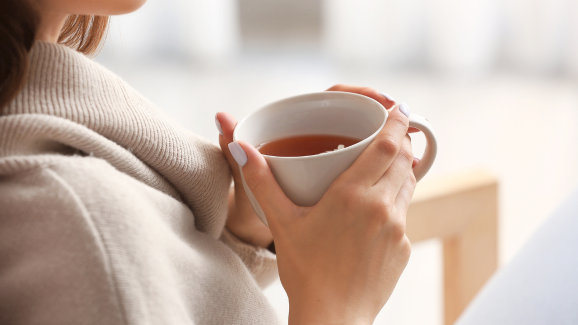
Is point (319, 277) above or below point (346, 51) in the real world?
above

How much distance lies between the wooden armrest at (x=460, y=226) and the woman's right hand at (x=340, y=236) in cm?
33

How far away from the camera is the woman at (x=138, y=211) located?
34 cm

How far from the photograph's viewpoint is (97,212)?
1.14 feet

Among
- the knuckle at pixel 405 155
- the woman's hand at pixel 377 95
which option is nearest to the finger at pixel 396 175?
the knuckle at pixel 405 155

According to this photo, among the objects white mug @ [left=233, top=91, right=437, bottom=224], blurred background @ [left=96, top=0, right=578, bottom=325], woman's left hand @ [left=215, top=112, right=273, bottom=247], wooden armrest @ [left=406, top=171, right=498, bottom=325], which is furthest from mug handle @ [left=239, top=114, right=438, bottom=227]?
blurred background @ [left=96, top=0, right=578, bottom=325]

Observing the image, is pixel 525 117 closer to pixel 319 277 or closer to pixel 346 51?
pixel 346 51

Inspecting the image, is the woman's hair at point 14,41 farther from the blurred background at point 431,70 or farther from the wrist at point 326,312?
the blurred background at point 431,70

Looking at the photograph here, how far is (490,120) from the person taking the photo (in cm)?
197

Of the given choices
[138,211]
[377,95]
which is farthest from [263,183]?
[377,95]

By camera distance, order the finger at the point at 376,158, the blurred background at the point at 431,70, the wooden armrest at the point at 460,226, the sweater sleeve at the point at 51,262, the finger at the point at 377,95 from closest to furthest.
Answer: the sweater sleeve at the point at 51,262
the finger at the point at 376,158
the finger at the point at 377,95
the wooden armrest at the point at 460,226
the blurred background at the point at 431,70

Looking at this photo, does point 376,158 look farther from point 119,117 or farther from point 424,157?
point 119,117

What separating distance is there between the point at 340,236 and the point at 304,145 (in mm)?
129

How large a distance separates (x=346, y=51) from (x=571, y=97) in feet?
3.48

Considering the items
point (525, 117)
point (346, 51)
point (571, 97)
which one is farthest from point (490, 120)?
point (346, 51)
